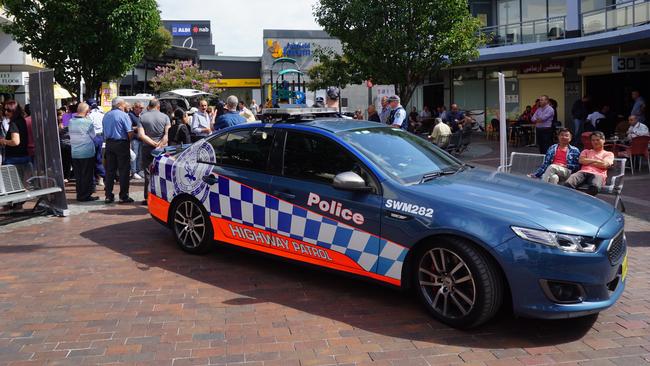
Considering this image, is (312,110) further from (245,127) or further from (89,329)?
(89,329)

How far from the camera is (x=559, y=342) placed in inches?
166

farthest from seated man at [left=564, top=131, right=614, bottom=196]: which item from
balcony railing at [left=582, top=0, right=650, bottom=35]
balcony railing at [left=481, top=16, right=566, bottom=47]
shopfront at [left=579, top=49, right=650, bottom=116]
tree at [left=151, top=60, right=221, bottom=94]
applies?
tree at [left=151, top=60, right=221, bottom=94]

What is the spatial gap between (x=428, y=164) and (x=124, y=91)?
44.5 m

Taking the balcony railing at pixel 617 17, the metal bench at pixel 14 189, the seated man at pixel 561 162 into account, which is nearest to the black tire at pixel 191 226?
the metal bench at pixel 14 189

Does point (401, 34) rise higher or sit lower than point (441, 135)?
higher

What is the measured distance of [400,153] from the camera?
545cm

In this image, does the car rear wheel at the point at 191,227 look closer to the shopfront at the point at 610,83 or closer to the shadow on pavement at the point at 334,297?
the shadow on pavement at the point at 334,297

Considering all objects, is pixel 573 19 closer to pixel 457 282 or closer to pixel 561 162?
pixel 561 162

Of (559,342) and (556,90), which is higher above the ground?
(556,90)

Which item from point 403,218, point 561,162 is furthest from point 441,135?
point 403,218

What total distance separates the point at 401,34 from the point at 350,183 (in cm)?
1071

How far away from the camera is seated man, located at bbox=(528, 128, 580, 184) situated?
8.16 m

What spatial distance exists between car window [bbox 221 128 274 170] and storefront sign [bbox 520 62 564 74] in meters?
20.2

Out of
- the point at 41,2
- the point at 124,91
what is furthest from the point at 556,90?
the point at 124,91
